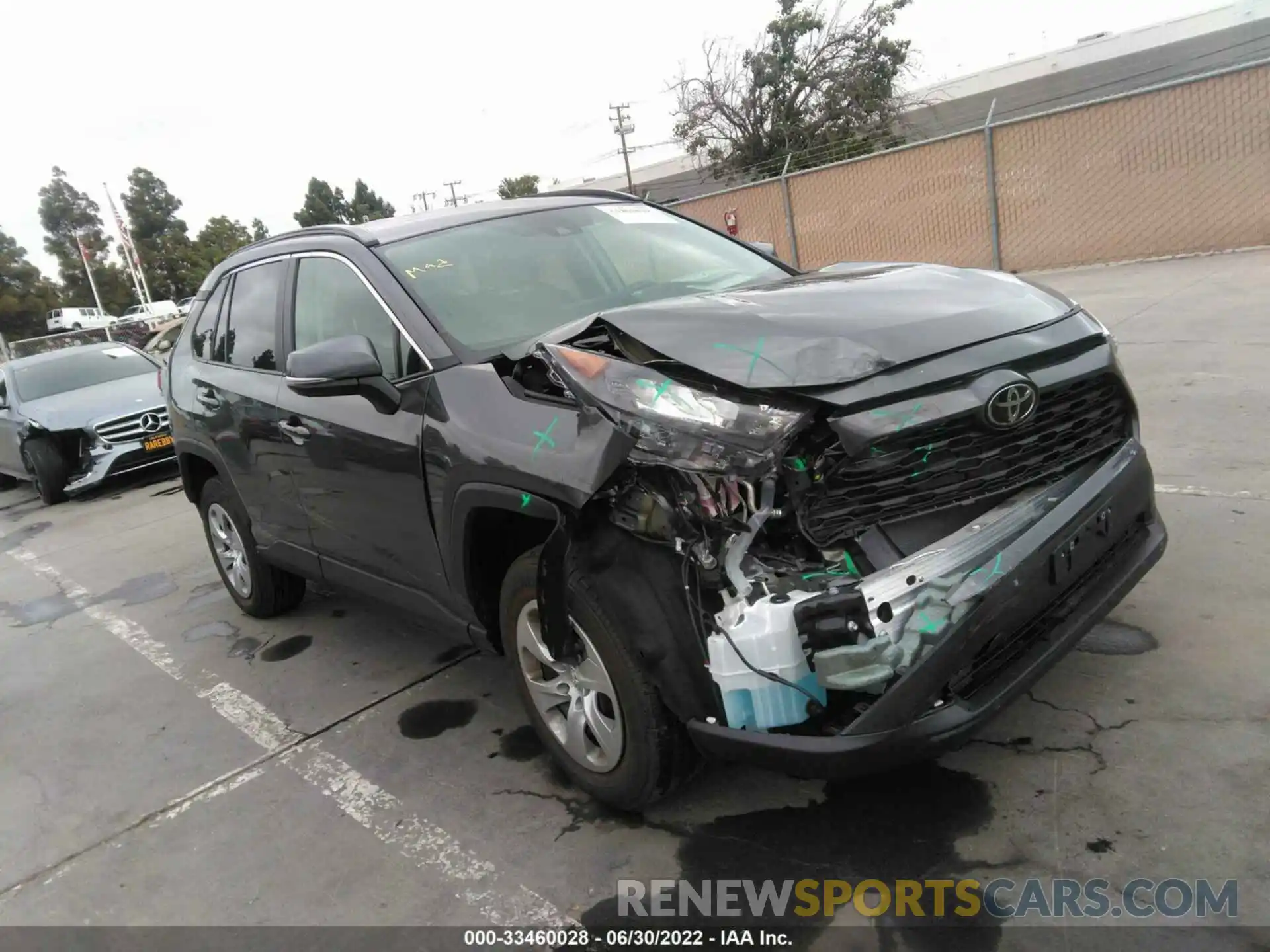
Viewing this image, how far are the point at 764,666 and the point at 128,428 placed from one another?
373 inches

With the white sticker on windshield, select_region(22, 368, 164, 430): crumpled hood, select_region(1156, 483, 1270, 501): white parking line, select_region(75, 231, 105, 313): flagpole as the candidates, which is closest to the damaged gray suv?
the white sticker on windshield

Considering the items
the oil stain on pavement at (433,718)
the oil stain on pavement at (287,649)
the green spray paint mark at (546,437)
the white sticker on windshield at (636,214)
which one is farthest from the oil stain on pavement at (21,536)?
the green spray paint mark at (546,437)

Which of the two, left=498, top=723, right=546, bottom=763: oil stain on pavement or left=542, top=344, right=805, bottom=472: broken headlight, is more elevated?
left=542, top=344, right=805, bottom=472: broken headlight

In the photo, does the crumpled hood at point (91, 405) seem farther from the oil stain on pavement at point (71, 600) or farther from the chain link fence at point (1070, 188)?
the chain link fence at point (1070, 188)

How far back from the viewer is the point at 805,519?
224cm

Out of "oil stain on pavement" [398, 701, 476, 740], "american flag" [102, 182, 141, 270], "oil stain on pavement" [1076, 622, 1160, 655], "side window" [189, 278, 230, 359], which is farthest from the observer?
"american flag" [102, 182, 141, 270]

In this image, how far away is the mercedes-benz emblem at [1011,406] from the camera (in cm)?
234

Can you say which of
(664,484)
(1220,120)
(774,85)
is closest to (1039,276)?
(1220,120)

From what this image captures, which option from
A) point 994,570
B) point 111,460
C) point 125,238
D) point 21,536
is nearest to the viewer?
point 994,570

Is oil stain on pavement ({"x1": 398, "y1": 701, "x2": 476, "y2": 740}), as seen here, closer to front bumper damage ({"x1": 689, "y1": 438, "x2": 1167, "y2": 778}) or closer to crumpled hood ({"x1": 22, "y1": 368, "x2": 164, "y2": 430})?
front bumper damage ({"x1": 689, "y1": 438, "x2": 1167, "y2": 778})

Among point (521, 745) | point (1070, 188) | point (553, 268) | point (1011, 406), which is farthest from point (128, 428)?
point (1070, 188)

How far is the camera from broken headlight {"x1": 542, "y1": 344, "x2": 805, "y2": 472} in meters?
2.15

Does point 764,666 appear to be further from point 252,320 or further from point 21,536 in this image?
point 21,536

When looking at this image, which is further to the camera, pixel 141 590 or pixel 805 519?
pixel 141 590
